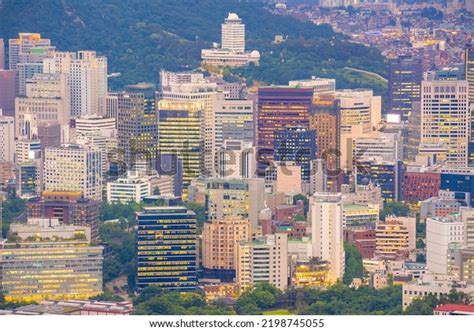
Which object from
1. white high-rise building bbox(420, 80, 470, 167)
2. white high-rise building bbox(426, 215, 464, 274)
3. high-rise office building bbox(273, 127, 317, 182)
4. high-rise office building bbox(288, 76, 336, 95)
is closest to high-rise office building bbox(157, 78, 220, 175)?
high-rise office building bbox(273, 127, 317, 182)

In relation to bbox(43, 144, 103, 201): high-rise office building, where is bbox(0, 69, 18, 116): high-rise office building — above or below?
above

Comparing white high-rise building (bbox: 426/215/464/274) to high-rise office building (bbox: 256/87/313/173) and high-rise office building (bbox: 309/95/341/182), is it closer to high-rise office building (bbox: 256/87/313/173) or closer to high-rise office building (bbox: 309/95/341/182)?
high-rise office building (bbox: 309/95/341/182)

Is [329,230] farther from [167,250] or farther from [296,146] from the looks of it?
[296,146]

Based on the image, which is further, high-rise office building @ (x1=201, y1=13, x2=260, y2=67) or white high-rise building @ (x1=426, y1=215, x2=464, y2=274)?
high-rise office building @ (x1=201, y1=13, x2=260, y2=67)

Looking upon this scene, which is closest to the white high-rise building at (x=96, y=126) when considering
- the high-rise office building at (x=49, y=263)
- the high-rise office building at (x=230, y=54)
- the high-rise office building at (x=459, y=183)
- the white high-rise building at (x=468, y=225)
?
the high-rise office building at (x=459, y=183)

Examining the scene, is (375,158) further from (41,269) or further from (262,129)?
(41,269)

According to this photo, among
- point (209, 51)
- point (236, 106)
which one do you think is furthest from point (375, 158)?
point (209, 51)
